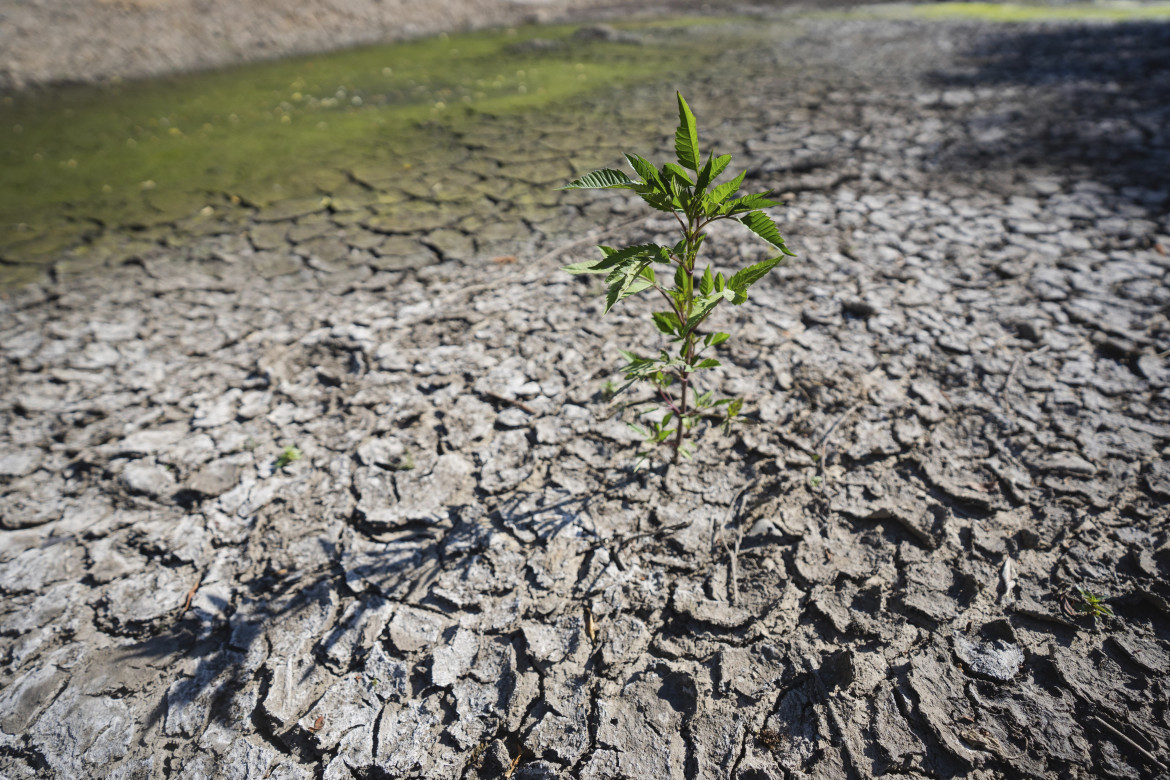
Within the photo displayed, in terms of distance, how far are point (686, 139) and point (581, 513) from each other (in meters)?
1.15

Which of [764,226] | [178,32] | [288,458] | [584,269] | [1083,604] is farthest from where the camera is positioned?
[178,32]

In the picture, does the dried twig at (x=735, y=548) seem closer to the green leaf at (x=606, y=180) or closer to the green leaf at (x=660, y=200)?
the green leaf at (x=660, y=200)

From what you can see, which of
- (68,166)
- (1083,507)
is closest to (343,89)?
(68,166)

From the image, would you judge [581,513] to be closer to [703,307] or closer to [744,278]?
[703,307]

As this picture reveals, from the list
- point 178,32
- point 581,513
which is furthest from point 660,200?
point 178,32

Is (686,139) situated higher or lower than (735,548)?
higher

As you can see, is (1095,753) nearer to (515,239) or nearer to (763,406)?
(763,406)

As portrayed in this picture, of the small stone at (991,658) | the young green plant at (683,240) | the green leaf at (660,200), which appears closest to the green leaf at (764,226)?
the young green plant at (683,240)

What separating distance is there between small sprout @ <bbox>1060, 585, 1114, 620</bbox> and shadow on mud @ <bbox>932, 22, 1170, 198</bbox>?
3081 millimetres

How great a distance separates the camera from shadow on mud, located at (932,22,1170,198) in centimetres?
369

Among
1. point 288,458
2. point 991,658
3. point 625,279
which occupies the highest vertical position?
point 625,279

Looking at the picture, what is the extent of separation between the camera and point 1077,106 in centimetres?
447

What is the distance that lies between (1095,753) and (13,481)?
3353mm

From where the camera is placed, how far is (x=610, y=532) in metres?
1.83
